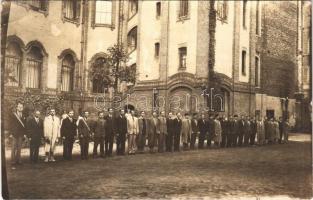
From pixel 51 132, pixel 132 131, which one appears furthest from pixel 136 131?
pixel 51 132

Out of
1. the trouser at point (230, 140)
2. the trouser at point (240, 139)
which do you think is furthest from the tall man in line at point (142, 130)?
the trouser at point (240, 139)

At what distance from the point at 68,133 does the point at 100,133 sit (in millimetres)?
366

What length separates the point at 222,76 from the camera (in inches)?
169

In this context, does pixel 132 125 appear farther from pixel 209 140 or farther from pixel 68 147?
pixel 209 140

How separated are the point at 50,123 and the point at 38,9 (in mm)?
1300

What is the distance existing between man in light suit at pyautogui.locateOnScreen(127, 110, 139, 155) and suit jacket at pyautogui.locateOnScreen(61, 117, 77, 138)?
Result: 0.63 meters

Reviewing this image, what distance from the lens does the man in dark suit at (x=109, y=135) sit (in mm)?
4223

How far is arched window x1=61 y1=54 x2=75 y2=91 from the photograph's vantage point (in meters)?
4.18

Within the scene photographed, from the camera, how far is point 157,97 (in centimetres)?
425

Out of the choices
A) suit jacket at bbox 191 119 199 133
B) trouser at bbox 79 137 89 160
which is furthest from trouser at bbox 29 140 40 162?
suit jacket at bbox 191 119 199 133

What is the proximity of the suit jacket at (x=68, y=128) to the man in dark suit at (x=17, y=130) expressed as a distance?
0.42 m

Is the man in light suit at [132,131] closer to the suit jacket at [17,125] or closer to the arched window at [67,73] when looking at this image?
the arched window at [67,73]

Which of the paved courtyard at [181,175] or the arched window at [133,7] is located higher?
the arched window at [133,7]

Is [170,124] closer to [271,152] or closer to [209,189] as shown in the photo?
[209,189]
